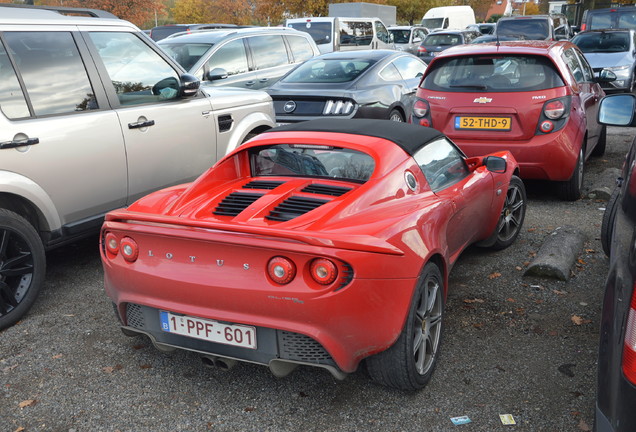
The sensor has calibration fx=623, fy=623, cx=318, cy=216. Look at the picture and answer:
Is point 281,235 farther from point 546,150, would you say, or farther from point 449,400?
point 546,150

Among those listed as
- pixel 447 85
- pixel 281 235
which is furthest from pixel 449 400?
pixel 447 85

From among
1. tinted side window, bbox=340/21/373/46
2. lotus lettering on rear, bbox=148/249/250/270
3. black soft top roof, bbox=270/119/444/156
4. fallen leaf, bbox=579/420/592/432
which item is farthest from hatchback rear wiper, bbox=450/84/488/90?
tinted side window, bbox=340/21/373/46

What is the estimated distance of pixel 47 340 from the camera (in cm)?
391

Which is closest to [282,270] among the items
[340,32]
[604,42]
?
[604,42]

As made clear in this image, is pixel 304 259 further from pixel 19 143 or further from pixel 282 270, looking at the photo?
pixel 19 143

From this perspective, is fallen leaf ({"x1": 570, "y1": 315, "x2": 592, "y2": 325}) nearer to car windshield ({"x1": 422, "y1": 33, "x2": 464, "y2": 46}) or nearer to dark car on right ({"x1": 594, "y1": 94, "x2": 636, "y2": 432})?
dark car on right ({"x1": 594, "y1": 94, "x2": 636, "y2": 432})

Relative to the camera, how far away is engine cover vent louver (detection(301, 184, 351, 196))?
3.43 meters

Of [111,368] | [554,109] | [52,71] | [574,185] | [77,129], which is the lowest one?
[574,185]

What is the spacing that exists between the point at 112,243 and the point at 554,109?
15.4ft

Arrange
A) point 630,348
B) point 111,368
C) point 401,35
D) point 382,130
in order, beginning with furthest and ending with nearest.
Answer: point 401,35 < point 382,130 < point 111,368 < point 630,348

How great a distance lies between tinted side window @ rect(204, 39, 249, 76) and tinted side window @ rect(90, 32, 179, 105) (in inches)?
168

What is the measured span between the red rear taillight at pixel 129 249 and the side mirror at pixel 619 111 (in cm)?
278

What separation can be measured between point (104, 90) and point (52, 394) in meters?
2.36

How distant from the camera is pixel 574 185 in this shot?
6.61 meters
